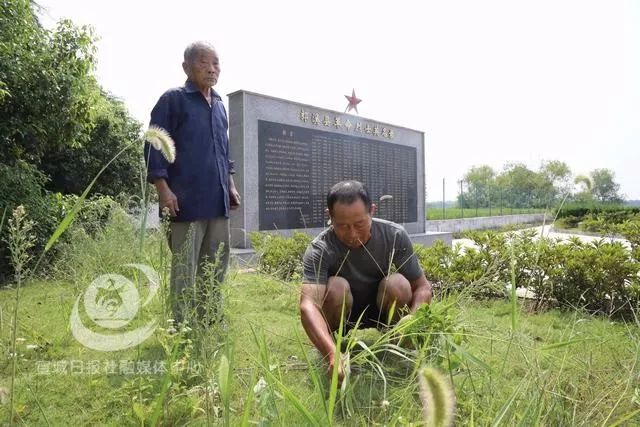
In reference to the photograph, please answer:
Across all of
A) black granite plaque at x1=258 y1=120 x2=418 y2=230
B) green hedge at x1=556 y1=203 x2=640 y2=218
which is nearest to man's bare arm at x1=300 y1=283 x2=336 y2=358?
black granite plaque at x1=258 y1=120 x2=418 y2=230

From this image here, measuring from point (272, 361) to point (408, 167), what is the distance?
23.8ft

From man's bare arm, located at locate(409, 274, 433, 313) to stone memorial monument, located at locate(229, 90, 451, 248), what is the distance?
127 inches

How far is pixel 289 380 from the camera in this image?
175 cm

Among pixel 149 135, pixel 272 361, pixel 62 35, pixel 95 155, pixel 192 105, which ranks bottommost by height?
pixel 272 361

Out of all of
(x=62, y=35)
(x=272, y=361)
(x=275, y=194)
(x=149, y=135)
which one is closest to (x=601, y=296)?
(x=272, y=361)

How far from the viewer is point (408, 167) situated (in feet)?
28.3

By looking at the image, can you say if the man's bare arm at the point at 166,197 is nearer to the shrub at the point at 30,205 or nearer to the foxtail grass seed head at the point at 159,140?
the foxtail grass seed head at the point at 159,140

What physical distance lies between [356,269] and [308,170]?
4351 millimetres

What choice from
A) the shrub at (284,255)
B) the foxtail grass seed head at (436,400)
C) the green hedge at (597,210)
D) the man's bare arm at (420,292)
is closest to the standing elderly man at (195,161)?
the man's bare arm at (420,292)

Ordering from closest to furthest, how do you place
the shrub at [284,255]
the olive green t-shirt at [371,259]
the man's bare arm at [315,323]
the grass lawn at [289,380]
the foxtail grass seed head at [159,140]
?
the grass lawn at [289,380], the foxtail grass seed head at [159,140], the man's bare arm at [315,323], the olive green t-shirt at [371,259], the shrub at [284,255]

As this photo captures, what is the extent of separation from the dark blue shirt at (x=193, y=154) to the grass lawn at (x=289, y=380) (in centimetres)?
56

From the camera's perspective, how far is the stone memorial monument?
Result: 5.57 metres

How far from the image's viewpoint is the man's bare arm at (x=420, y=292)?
1956 mm

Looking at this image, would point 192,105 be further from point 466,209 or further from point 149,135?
point 466,209
